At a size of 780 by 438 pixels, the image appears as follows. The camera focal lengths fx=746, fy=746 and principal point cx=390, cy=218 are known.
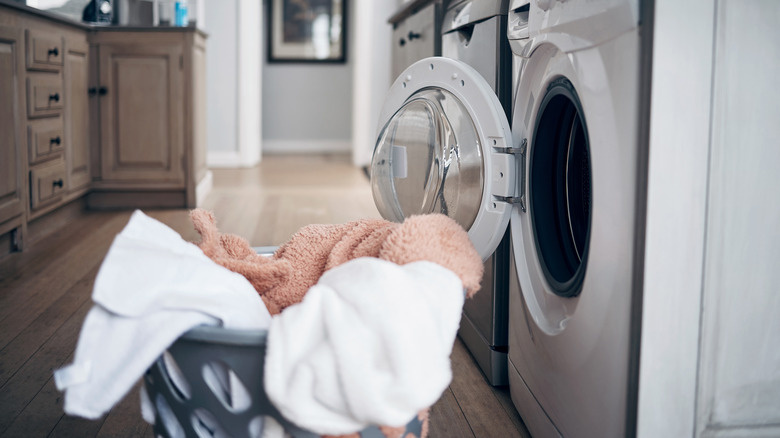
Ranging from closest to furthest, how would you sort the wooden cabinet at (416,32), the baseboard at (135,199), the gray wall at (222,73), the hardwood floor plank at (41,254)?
the wooden cabinet at (416,32) → the hardwood floor plank at (41,254) → the baseboard at (135,199) → the gray wall at (222,73)

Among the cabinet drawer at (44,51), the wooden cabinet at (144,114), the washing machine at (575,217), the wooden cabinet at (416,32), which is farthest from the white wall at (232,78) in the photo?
the washing machine at (575,217)

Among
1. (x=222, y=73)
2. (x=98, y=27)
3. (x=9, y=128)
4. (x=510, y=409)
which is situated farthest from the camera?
(x=222, y=73)

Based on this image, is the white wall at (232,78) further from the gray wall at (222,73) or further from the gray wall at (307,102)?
the gray wall at (307,102)

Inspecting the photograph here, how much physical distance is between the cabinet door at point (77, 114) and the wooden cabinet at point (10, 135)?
0.53m

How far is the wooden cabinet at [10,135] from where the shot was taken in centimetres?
218

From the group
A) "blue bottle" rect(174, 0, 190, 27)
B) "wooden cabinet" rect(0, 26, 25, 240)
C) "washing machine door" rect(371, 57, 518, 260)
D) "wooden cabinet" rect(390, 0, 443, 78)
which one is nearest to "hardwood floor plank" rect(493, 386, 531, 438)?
"washing machine door" rect(371, 57, 518, 260)

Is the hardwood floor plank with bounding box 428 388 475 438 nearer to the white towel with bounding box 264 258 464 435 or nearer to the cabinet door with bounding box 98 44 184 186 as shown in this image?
the white towel with bounding box 264 258 464 435

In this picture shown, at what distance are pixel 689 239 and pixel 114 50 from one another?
2.96 m

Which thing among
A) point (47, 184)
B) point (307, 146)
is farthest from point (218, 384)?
point (307, 146)

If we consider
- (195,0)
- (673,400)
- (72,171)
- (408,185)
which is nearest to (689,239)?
(673,400)

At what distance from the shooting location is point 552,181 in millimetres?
1117

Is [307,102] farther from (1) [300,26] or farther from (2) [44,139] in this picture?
(2) [44,139]

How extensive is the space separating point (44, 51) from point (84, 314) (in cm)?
122

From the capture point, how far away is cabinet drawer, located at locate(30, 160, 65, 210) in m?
2.46
